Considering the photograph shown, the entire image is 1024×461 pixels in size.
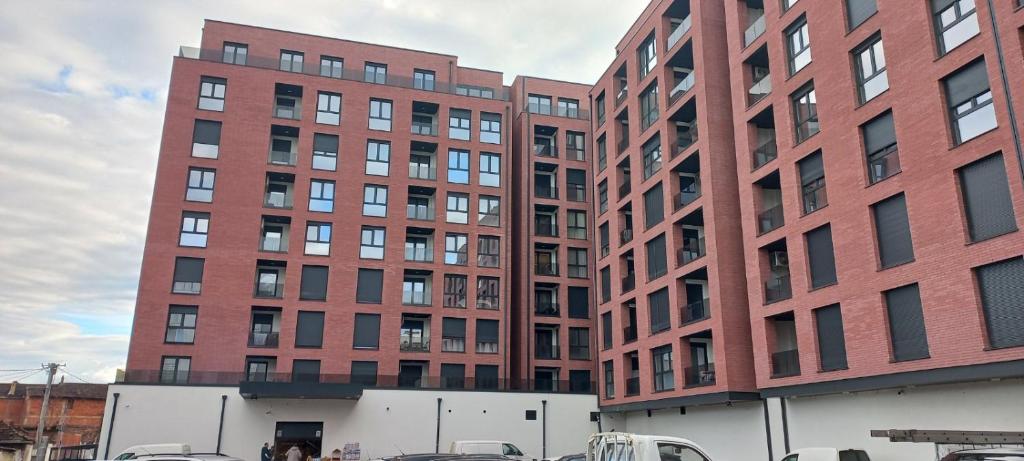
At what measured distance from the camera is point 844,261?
21922mm

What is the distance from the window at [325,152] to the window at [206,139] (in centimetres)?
531

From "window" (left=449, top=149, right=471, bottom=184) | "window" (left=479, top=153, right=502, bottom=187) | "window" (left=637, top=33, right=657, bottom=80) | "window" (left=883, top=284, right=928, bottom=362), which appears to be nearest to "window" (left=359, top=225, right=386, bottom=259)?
"window" (left=449, top=149, right=471, bottom=184)

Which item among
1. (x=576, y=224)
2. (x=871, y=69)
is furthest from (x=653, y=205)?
(x=576, y=224)

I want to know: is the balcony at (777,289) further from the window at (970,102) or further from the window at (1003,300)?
the window at (970,102)

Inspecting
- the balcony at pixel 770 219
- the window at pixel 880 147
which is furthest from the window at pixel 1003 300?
the balcony at pixel 770 219

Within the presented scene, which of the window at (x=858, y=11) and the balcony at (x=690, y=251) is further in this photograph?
the balcony at (x=690, y=251)

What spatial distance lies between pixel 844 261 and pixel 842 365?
3200 millimetres

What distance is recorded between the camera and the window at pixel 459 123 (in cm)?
4506

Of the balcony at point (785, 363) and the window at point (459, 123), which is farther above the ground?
the window at point (459, 123)

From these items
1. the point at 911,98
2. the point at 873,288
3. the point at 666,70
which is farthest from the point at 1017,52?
the point at 666,70

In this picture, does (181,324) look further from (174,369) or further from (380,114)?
(380,114)

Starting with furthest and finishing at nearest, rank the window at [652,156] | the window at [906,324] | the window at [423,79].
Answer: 1. the window at [423,79]
2. the window at [652,156]
3. the window at [906,324]

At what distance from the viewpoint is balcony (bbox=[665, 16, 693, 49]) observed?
32.1m

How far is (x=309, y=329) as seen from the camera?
126ft
